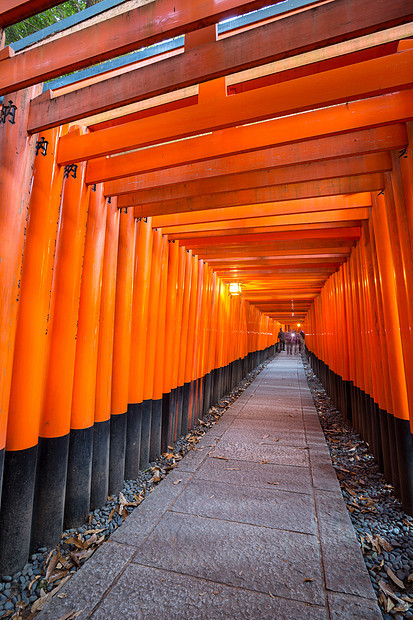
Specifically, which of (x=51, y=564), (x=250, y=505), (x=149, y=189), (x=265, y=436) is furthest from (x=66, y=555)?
(x=265, y=436)

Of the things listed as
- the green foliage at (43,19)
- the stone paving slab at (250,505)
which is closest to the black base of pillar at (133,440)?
the stone paving slab at (250,505)

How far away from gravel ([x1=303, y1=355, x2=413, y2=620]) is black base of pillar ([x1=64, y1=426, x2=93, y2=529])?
2716 mm

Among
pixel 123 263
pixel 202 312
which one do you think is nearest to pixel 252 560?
pixel 123 263

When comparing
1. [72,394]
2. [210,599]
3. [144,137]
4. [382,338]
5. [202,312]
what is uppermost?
[144,137]

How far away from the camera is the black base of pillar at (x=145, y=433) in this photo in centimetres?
438

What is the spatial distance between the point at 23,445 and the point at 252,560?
2138 mm

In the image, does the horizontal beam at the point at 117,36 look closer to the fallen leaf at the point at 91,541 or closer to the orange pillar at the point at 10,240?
the orange pillar at the point at 10,240

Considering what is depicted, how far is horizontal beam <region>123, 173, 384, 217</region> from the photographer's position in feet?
11.9

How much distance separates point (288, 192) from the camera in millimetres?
3727

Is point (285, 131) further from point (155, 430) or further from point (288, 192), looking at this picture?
point (155, 430)

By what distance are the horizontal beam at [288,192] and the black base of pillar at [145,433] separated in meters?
2.92

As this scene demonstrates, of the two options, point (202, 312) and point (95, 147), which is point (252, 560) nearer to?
point (95, 147)

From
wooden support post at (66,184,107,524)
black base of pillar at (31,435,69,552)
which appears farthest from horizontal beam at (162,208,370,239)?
black base of pillar at (31,435,69,552)

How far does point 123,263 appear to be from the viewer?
155 inches
